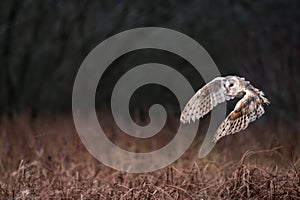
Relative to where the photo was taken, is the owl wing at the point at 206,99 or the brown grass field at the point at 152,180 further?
the brown grass field at the point at 152,180

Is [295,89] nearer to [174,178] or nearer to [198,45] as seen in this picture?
[198,45]

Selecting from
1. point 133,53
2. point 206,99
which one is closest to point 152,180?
point 206,99

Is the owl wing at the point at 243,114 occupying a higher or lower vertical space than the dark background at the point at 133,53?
lower

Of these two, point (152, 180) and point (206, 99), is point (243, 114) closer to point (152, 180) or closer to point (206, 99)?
point (206, 99)

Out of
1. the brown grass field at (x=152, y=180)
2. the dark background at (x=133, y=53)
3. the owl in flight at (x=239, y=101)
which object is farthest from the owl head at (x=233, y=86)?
the dark background at (x=133, y=53)

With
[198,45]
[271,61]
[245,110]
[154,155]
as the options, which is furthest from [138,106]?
[245,110]

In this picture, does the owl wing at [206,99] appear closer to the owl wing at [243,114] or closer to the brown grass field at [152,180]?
the owl wing at [243,114]
